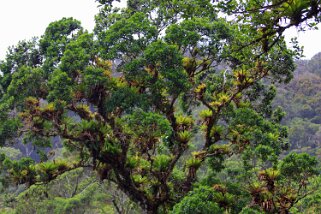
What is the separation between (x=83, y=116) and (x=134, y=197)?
1.78 meters

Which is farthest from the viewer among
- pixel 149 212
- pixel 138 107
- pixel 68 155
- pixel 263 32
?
pixel 68 155

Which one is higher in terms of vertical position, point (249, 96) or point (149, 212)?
point (249, 96)

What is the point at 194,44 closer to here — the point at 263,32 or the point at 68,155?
the point at 263,32

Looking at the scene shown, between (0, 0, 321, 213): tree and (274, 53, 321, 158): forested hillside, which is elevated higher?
(274, 53, 321, 158): forested hillside

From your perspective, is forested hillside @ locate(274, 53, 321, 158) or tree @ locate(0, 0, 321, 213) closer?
tree @ locate(0, 0, 321, 213)

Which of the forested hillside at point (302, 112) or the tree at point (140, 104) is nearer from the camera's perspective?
the tree at point (140, 104)

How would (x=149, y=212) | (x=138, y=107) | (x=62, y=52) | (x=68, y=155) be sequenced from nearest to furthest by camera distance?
(x=138, y=107) → (x=149, y=212) → (x=62, y=52) → (x=68, y=155)

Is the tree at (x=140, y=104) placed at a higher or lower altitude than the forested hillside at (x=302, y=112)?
lower

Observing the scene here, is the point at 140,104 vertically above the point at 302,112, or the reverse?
the point at 302,112

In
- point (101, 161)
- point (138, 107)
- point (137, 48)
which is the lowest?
point (101, 161)

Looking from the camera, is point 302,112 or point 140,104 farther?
point 302,112

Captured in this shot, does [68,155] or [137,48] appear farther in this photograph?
[68,155]

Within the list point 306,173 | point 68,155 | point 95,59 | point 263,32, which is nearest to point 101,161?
point 95,59

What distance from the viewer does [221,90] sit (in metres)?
8.65
